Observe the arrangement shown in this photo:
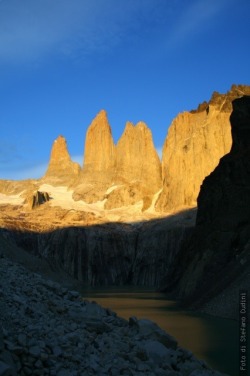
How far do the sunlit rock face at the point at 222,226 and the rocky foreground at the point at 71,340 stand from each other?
21.8 meters

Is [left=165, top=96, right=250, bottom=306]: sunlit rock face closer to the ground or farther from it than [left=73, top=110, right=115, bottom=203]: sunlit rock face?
closer to the ground

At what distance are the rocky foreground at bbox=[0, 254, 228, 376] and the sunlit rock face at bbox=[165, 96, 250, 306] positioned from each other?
21.8 meters

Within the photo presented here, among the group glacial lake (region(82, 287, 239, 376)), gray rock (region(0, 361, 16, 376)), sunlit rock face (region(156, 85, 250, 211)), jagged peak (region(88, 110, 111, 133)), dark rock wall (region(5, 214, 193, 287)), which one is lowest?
glacial lake (region(82, 287, 239, 376))

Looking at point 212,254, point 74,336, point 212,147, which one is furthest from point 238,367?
point 212,147

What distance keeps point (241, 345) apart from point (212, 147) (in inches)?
3879

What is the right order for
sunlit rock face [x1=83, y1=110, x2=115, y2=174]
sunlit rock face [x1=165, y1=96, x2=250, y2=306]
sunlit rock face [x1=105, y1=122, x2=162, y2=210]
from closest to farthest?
sunlit rock face [x1=165, y1=96, x2=250, y2=306] → sunlit rock face [x1=105, y1=122, x2=162, y2=210] → sunlit rock face [x1=83, y1=110, x2=115, y2=174]

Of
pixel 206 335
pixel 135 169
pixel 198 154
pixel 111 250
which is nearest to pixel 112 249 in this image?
pixel 111 250

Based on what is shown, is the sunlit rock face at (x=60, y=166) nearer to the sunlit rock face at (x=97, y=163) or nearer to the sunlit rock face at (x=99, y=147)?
the sunlit rock face at (x=99, y=147)

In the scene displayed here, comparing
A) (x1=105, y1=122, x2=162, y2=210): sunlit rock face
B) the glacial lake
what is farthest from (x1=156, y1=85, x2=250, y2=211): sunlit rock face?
the glacial lake

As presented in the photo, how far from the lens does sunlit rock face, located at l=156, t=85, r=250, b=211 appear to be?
116 m

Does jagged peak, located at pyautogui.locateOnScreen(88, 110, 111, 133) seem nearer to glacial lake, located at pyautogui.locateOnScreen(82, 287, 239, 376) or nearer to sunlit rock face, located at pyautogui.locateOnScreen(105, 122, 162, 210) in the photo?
sunlit rock face, located at pyautogui.locateOnScreen(105, 122, 162, 210)

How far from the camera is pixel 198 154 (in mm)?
117625

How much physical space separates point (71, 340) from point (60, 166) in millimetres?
165679

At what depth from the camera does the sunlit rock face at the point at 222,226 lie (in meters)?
41.8
